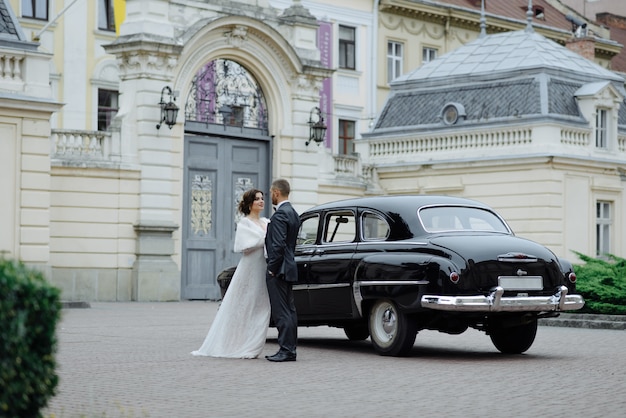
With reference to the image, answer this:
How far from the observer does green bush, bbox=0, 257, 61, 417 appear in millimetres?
6414

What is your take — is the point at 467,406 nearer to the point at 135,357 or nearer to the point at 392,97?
the point at 135,357

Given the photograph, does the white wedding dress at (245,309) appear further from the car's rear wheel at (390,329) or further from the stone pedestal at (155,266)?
the stone pedestal at (155,266)

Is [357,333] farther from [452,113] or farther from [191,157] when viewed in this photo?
[452,113]

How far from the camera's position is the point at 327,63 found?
149 feet

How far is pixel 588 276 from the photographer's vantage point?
21219mm

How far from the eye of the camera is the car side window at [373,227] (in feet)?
50.0

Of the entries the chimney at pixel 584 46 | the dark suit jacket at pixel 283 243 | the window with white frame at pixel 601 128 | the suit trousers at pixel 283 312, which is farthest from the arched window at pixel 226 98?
the chimney at pixel 584 46

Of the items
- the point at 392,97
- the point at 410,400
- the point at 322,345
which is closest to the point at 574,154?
the point at 392,97

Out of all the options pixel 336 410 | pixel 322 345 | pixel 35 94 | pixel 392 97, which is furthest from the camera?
pixel 392 97

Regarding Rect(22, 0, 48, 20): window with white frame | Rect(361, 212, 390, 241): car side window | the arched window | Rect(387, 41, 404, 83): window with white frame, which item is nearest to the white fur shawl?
Rect(361, 212, 390, 241): car side window

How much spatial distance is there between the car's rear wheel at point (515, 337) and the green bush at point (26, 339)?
30.1 feet

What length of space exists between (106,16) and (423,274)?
26.6m

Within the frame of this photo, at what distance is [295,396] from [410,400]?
36.5 inches

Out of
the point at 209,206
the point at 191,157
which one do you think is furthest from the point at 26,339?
the point at 209,206
